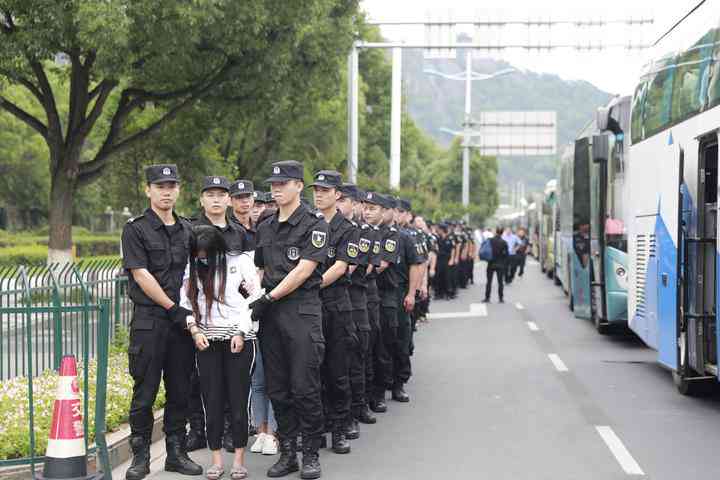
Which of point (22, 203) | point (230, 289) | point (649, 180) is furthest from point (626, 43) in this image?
point (22, 203)

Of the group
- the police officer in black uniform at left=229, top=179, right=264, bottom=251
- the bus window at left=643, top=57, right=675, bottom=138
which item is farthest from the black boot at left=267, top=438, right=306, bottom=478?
the bus window at left=643, top=57, right=675, bottom=138

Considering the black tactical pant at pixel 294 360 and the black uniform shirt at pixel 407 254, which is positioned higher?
the black uniform shirt at pixel 407 254

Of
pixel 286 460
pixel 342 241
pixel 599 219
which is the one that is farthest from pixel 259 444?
pixel 599 219

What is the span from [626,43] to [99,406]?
2684 cm

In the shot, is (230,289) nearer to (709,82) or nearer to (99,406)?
(99,406)

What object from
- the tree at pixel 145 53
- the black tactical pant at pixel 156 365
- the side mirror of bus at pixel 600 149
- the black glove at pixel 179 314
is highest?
the tree at pixel 145 53

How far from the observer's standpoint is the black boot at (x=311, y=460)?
24.0 feet

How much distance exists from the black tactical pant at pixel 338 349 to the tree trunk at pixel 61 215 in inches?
587

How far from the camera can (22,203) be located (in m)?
54.9

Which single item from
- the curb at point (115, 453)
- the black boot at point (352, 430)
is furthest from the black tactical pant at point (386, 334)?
the curb at point (115, 453)

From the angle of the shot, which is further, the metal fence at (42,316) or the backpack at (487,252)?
the backpack at (487,252)

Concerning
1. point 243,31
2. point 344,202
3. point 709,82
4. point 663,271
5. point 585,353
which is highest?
point 243,31

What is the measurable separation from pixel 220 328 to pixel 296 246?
0.78 metres

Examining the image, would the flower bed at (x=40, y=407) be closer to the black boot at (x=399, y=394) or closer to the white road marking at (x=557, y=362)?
the black boot at (x=399, y=394)
